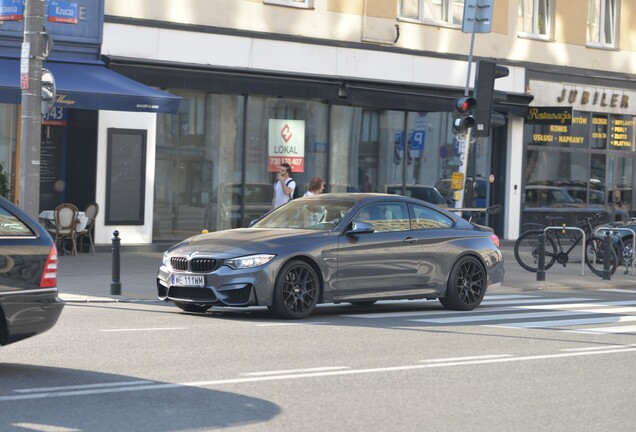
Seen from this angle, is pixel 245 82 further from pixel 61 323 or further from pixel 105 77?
pixel 61 323

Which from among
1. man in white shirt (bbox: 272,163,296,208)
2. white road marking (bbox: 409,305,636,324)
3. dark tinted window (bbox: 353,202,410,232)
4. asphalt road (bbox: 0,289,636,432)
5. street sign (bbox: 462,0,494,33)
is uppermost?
street sign (bbox: 462,0,494,33)

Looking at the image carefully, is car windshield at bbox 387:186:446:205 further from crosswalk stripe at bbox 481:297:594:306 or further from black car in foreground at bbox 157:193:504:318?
black car in foreground at bbox 157:193:504:318

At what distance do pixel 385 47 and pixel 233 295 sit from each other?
15046mm

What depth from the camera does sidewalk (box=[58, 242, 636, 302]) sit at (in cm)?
1708

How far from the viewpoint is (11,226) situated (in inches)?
375

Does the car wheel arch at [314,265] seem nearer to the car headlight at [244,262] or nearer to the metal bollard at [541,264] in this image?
the car headlight at [244,262]

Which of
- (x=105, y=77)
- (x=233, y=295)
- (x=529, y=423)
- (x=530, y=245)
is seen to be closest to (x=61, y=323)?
(x=233, y=295)

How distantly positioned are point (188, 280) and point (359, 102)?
13.7 meters

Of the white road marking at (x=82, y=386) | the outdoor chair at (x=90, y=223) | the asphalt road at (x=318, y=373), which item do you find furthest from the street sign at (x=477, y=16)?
the white road marking at (x=82, y=386)

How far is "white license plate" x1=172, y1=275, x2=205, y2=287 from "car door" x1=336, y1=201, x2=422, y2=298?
167 centimetres

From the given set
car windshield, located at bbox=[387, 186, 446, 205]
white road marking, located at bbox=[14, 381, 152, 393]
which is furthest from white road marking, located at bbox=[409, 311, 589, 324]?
car windshield, located at bbox=[387, 186, 446, 205]

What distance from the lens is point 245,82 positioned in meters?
25.3

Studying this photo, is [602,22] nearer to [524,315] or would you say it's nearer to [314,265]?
[524,315]

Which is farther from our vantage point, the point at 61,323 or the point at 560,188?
the point at 560,188
